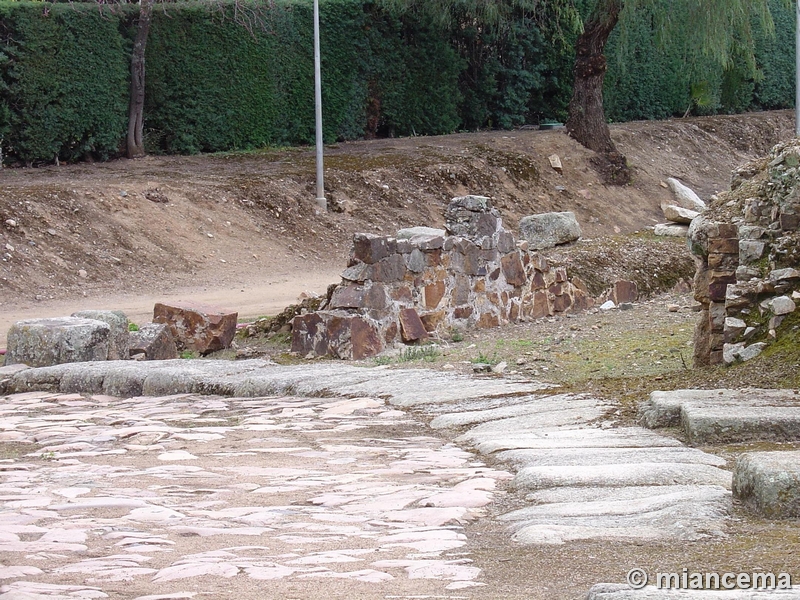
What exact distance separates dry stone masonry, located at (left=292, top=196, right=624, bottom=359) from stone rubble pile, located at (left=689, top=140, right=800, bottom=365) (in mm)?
3408

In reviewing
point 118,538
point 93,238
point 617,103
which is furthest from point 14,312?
point 617,103

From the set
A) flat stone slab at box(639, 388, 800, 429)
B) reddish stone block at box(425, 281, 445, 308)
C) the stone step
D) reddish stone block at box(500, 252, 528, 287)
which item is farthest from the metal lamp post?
the stone step

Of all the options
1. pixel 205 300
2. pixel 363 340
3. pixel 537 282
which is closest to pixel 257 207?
pixel 205 300

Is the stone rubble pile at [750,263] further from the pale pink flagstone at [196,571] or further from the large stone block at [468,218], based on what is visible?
the pale pink flagstone at [196,571]

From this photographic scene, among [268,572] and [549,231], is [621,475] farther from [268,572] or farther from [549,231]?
[549,231]

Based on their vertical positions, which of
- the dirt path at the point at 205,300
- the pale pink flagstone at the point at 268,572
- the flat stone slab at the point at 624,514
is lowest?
the dirt path at the point at 205,300

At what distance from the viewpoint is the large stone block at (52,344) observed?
30.4ft

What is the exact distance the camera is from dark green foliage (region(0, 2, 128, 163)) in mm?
19125

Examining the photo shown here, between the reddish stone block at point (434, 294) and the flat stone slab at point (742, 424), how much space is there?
576cm

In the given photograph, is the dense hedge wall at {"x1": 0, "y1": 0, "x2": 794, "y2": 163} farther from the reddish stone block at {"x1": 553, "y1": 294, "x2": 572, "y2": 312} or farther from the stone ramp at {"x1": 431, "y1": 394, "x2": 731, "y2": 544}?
the stone ramp at {"x1": 431, "y1": 394, "x2": 731, "y2": 544}

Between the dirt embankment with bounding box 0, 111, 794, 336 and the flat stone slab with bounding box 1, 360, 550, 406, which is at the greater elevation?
the dirt embankment with bounding box 0, 111, 794, 336

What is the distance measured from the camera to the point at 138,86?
20.7 metres

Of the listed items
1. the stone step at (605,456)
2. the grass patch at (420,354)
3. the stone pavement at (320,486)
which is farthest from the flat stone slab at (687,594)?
the grass patch at (420,354)

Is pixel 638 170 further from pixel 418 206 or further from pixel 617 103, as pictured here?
pixel 418 206
